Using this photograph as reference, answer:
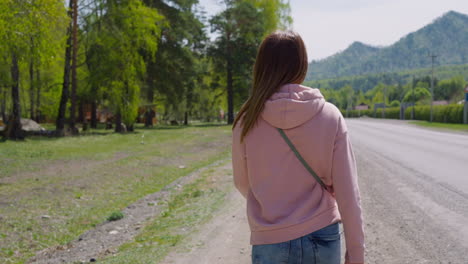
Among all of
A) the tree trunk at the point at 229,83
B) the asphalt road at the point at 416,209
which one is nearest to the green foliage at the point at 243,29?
the tree trunk at the point at 229,83

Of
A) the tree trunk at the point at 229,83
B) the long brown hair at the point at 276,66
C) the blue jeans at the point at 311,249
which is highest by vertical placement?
the tree trunk at the point at 229,83

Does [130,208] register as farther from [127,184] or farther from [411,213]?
[411,213]

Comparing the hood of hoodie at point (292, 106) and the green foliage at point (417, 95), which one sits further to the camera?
the green foliage at point (417, 95)

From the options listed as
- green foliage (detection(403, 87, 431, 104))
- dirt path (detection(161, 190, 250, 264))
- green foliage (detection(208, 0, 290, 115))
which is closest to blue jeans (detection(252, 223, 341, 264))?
dirt path (detection(161, 190, 250, 264))

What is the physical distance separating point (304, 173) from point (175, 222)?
6.07m

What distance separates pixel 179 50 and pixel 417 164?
1306 inches

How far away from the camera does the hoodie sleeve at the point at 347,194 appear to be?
2090 mm

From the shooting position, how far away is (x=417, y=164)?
44.4 feet

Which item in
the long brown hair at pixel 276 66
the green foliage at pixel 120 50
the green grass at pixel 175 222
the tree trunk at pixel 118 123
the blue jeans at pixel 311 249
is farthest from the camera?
the tree trunk at pixel 118 123

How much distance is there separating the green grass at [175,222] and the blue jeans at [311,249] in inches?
143

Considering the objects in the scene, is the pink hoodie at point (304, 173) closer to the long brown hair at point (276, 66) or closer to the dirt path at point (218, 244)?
the long brown hair at point (276, 66)

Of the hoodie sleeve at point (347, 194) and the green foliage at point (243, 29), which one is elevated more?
the green foliage at point (243, 29)

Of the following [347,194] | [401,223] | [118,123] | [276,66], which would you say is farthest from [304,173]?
[118,123]

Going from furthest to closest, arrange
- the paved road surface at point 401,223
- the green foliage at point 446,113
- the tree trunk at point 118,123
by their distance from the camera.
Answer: the green foliage at point 446,113
the tree trunk at point 118,123
the paved road surface at point 401,223
